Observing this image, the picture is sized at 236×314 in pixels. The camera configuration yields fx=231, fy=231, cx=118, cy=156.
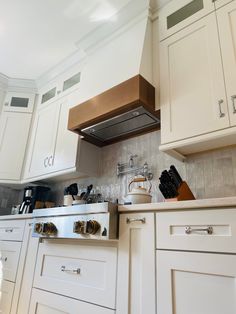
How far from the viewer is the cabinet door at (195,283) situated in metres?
0.83

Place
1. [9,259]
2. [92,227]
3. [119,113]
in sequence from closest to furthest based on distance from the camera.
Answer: [92,227] < [119,113] < [9,259]

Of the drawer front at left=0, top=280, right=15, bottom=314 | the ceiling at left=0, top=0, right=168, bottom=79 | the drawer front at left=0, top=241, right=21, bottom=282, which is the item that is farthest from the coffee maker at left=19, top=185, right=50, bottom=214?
the ceiling at left=0, top=0, right=168, bottom=79

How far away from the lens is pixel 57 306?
1.32 m

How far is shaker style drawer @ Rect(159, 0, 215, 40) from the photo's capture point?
1532mm

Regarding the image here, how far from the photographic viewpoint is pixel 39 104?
108 inches

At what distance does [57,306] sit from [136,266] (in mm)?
602

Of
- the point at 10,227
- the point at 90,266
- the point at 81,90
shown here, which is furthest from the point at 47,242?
the point at 81,90

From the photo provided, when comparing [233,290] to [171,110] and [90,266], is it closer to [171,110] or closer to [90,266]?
[90,266]

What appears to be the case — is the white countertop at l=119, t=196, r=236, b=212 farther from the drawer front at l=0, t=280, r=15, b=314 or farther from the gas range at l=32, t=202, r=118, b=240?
the drawer front at l=0, t=280, r=15, b=314

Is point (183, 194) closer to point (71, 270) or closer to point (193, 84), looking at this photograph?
point (193, 84)

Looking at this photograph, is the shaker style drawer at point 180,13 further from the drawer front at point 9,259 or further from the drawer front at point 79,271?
the drawer front at point 9,259

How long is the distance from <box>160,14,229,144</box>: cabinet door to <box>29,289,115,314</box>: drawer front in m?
0.99

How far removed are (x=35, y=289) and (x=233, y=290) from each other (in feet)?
4.05

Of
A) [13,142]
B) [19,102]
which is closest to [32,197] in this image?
[13,142]
